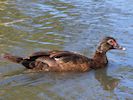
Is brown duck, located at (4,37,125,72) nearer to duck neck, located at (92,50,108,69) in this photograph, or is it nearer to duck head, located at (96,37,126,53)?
duck neck, located at (92,50,108,69)

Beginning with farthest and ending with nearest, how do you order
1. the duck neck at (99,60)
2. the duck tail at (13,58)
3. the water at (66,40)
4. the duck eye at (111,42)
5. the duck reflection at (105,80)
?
the duck eye at (111,42), the duck neck at (99,60), the duck tail at (13,58), the duck reflection at (105,80), the water at (66,40)

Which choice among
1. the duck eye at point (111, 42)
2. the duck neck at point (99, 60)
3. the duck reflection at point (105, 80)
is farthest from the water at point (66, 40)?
the duck eye at point (111, 42)

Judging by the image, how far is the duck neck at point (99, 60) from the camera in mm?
11719

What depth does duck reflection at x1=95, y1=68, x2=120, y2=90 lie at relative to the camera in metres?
10.6

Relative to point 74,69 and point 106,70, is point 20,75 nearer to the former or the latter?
point 74,69

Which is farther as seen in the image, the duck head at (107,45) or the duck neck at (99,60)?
the duck head at (107,45)

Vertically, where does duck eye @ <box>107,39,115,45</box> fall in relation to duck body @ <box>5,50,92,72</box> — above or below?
above

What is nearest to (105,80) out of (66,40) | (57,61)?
(57,61)

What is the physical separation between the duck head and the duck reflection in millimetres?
532

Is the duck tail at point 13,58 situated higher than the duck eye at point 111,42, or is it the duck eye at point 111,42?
the duck eye at point 111,42

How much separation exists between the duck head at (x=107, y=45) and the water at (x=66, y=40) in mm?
315

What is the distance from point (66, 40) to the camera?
13156 mm

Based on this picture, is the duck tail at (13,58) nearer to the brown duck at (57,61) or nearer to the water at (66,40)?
the brown duck at (57,61)

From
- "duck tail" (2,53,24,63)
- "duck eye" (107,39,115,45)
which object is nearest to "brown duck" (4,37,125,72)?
"duck tail" (2,53,24,63)
